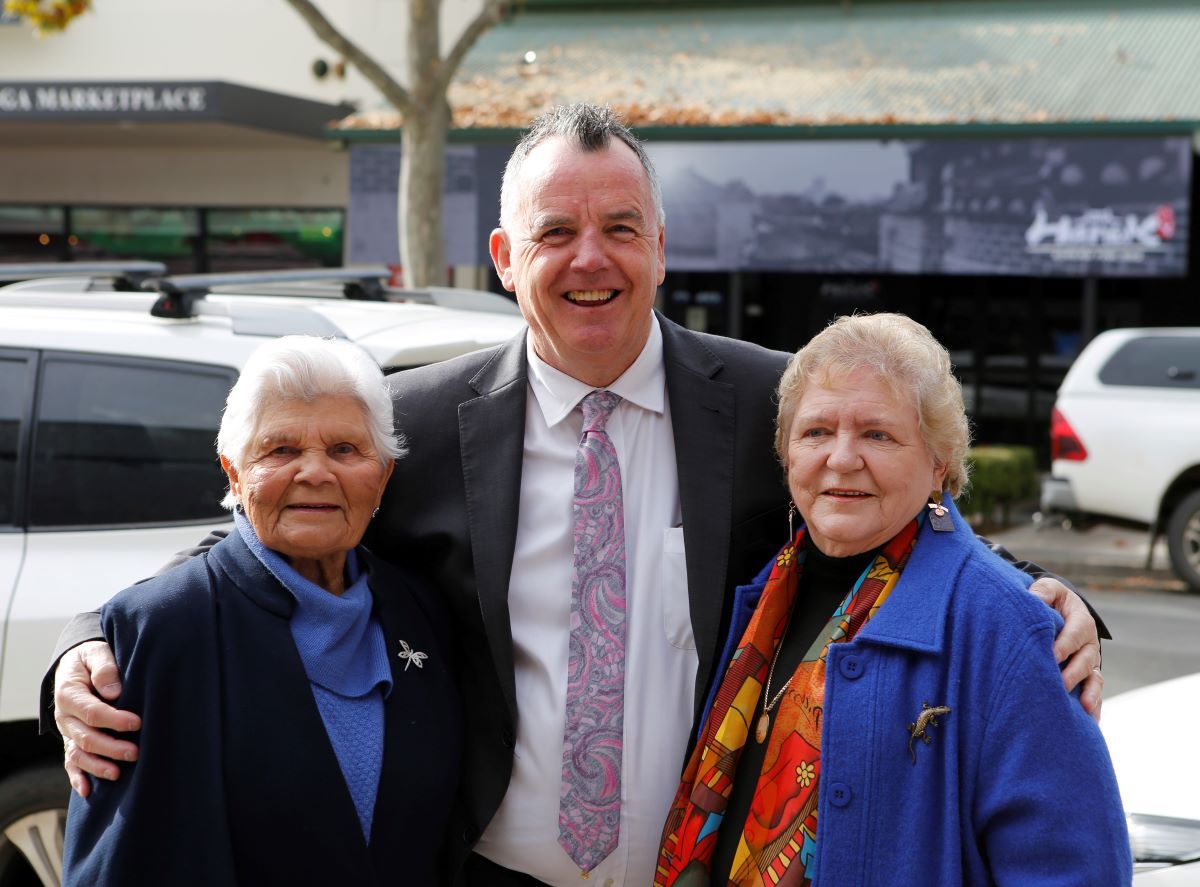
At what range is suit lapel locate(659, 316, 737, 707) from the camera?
249 centimetres

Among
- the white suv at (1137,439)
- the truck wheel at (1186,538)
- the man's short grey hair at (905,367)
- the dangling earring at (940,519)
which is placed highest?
the man's short grey hair at (905,367)

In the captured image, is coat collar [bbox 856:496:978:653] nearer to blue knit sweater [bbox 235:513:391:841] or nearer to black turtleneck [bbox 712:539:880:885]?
black turtleneck [bbox 712:539:880:885]

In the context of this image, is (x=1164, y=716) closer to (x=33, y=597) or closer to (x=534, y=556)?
(x=534, y=556)

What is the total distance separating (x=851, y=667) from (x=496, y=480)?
869 mm

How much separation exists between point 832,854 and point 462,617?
0.93m

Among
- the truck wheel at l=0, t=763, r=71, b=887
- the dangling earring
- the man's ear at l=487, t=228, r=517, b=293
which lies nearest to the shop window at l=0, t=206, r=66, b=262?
the truck wheel at l=0, t=763, r=71, b=887

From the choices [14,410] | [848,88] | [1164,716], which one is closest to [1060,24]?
[848,88]

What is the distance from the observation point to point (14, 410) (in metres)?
3.61

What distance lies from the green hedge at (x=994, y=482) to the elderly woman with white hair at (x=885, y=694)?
413 inches

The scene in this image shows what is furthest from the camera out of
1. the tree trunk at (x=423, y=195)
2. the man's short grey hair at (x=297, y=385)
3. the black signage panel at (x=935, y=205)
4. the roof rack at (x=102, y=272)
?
the black signage panel at (x=935, y=205)

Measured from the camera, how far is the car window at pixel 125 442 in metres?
3.51

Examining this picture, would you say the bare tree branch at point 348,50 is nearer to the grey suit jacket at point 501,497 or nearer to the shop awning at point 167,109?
the shop awning at point 167,109

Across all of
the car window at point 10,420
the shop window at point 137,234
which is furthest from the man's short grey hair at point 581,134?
the shop window at point 137,234

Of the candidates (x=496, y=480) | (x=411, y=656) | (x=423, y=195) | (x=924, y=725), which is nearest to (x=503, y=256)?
(x=496, y=480)
